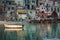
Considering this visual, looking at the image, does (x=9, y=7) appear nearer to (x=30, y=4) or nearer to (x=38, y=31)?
(x=30, y=4)

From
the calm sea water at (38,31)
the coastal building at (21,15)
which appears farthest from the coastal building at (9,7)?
the calm sea water at (38,31)

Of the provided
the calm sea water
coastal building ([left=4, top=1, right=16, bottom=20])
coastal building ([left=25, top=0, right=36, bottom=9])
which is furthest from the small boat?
coastal building ([left=25, top=0, right=36, bottom=9])

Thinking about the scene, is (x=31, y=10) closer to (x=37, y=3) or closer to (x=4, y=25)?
(x=37, y=3)

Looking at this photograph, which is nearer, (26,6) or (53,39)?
(53,39)

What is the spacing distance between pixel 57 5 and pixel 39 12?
0.56m

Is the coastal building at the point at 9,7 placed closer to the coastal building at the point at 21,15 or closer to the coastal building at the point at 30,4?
the coastal building at the point at 21,15

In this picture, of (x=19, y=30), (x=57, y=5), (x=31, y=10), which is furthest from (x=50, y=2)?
(x=19, y=30)

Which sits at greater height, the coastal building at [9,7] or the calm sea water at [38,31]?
the coastal building at [9,7]

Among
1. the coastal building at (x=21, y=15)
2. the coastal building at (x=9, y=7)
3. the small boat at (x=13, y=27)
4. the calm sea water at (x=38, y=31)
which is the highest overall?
the coastal building at (x=9, y=7)

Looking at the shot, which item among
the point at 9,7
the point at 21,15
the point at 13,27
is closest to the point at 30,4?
the point at 21,15

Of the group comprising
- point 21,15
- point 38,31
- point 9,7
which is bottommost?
point 38,31

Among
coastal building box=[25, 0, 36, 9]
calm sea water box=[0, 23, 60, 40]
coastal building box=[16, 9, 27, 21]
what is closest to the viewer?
calm sea water box=[0, 23, 60, 40]

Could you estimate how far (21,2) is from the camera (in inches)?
238

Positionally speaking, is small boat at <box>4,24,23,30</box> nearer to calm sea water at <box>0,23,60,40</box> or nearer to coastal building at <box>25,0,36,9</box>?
calm sea water at <box>0,23,60,40</box>
